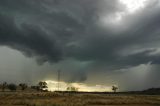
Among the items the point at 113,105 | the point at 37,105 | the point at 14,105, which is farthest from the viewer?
the point at 113,105

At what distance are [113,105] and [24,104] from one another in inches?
1010

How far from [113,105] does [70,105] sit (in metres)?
15.0

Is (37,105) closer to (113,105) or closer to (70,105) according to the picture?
(70,105)

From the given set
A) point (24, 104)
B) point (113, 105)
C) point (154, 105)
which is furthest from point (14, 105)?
point (154, 105)

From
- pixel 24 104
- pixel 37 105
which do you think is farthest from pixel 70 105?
pixel 24 104

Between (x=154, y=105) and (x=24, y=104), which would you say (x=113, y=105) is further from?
(x=24, y=104)

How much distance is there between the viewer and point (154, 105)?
75375 mm

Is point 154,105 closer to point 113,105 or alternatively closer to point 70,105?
point 113,105

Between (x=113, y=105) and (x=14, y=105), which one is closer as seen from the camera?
(x=14, y=105)

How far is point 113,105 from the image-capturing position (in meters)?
75.2

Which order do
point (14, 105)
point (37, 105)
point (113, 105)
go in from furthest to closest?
point (113, 105)
point (14, 105)
point (37, 105)

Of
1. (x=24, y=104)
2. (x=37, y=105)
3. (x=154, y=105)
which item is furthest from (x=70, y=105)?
(x=154, y=105)

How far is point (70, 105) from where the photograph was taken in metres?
66.8

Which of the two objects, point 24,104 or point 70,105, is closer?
point 70,105
